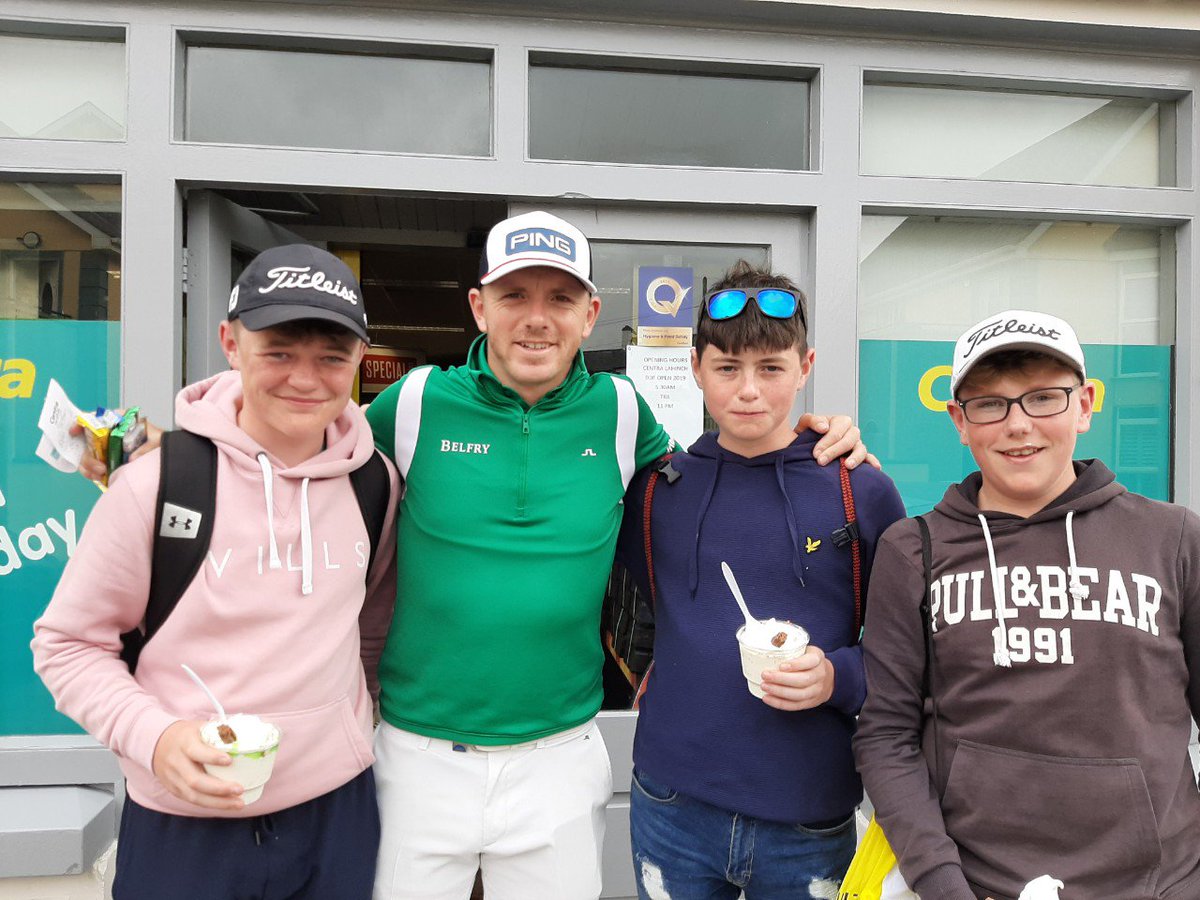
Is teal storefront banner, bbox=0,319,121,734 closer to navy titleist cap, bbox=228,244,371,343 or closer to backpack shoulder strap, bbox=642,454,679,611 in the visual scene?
navy titleist cap, bbox=228,244,371,343

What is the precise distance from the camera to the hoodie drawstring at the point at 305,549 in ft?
5.54

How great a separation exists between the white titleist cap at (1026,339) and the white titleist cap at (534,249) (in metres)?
0.95

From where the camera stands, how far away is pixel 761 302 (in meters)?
1.96

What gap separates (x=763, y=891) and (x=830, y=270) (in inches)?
108

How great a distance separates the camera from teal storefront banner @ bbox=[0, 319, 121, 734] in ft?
11.4

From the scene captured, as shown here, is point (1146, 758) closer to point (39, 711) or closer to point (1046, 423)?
point (1046, 423)

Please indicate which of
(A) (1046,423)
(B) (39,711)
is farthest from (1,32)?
(A) (1046,423)

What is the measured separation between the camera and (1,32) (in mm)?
3479

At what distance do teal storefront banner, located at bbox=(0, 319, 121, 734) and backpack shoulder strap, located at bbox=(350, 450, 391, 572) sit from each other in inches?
87.6

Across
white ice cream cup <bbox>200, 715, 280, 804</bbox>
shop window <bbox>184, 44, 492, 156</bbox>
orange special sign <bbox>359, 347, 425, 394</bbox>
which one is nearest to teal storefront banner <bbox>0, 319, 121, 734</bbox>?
shop window <bbox>184, 44, 492, 156</bbox>

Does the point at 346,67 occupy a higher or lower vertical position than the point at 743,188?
higher

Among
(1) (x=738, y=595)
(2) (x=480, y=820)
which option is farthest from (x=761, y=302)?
(2) (x=480, y=820)

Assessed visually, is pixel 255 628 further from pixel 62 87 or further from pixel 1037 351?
pixel 62 87

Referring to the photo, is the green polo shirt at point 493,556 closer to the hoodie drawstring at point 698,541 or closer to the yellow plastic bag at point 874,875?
the hoodie drawstring at point 698,541
